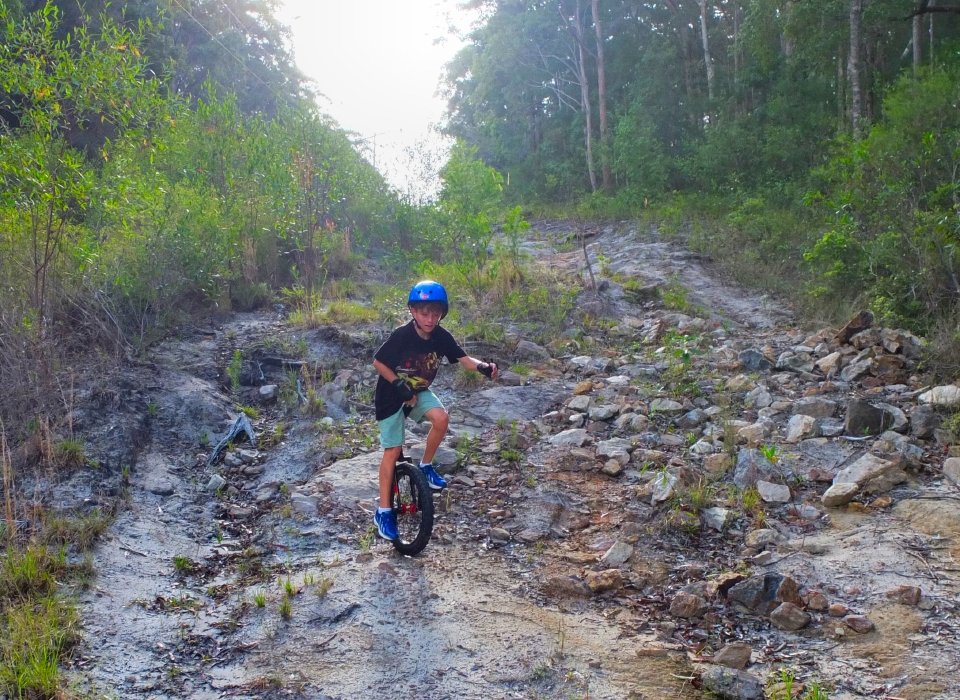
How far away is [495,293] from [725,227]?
680cm

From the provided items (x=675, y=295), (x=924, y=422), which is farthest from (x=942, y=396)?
(x=675, y=295)

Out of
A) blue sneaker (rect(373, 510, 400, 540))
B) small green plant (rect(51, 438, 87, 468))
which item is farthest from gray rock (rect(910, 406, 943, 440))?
small green plant (rect(51, 438, 87, 468))

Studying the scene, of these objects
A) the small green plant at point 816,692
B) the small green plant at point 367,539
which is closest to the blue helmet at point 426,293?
the small green plant at point 367,539

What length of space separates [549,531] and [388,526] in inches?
45.6

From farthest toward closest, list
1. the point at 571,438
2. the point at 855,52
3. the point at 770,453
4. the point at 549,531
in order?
the point at 855,52 → the point at 571,438 → the point at 770,453 → the point at 549,531

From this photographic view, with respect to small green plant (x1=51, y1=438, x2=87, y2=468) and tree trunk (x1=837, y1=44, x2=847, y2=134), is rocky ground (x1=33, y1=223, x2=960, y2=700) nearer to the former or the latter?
small green plant (x1=51, y1=438, x2=87, y2=468)

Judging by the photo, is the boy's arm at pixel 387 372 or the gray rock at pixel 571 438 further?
the gray rock at pixel 571 438

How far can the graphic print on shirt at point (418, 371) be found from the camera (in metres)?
4.34

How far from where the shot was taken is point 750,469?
501 cm

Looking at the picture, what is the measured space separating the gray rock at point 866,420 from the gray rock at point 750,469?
91 cm

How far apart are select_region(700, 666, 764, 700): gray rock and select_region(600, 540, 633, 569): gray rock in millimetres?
1129

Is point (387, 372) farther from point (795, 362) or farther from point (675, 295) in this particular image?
point (675, 295)

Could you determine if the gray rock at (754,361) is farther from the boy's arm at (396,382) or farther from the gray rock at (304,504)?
the gray rock at (304,504)

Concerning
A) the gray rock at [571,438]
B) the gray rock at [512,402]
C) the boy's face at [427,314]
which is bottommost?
the gray rock at [571,438]
